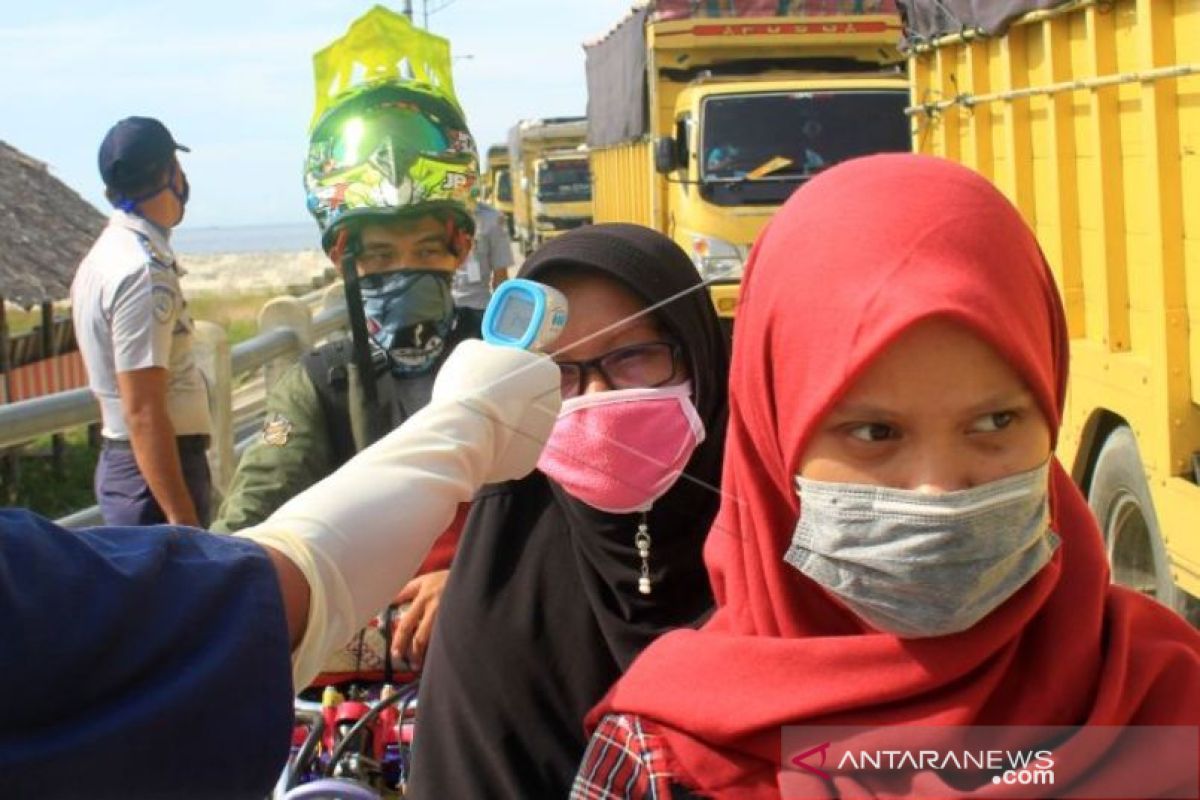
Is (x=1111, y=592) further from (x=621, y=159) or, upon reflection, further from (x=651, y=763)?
(x=621, y=159)

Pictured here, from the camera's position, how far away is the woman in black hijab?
2.50m

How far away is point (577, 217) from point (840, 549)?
1274 inches

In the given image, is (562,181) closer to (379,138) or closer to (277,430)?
(379,138)

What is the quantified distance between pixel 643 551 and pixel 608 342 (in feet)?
1.24

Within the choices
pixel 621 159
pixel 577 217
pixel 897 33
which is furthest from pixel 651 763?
pixel 577 217

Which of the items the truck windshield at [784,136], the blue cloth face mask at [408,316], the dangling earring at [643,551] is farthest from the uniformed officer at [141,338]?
the truck windshield at [784,136]

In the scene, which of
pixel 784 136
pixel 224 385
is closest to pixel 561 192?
pixel 784 136

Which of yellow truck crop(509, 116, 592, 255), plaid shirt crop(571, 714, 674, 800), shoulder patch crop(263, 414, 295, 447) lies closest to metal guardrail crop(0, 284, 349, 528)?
shoulder patch crop(263, 414, 295, 447)

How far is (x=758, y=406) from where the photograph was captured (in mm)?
1961

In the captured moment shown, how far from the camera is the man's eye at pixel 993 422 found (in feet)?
5.95

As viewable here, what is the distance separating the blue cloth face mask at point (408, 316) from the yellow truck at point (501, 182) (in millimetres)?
42537

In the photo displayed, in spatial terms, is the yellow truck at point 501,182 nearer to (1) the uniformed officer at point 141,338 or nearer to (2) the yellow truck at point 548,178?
(2) the yellow truck at point 548,178

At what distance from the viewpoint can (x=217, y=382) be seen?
7480 millimetres

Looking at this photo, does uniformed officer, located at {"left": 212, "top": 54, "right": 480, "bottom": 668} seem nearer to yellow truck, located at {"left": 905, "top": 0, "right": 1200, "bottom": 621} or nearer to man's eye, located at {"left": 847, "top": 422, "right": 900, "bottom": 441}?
man's eye, located at {"left": 847, "top": 422, "right": 900, "bottom": 441}
